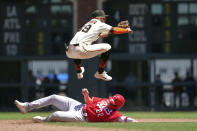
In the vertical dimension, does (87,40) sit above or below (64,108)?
above

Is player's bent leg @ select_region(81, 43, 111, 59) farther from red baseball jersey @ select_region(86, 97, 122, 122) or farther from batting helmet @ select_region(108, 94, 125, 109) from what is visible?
batting helmet @ select_region(108, 94, 125, 109)

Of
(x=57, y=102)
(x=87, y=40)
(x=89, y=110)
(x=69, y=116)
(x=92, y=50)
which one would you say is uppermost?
(x=87, y=40)

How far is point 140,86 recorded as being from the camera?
2334 cm

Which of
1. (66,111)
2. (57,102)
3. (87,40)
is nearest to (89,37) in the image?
(87,40)

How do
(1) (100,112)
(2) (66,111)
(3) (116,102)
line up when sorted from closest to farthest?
(3) (116,102), (1) (100,112), (2) (66,111)

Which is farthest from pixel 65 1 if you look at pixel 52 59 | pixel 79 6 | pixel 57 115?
pixel 57 115

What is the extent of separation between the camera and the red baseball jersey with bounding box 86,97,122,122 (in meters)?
13.0

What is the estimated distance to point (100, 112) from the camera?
42.8 ft

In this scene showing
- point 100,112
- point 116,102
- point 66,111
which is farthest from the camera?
point 66,111

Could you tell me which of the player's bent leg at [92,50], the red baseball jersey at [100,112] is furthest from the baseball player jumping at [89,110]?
the player's bent leg at [92,50]

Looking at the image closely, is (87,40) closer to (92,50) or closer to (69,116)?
(92,50)

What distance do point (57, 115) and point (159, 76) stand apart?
35.7 ft

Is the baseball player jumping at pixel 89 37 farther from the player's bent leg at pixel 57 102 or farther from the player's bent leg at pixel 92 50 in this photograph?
the player's bent leg at pixel 57 102

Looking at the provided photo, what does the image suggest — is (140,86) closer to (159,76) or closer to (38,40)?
(159,76)
